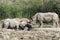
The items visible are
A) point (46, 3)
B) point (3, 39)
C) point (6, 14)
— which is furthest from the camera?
point (46, 3)

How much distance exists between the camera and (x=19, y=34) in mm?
8055

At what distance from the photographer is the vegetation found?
2941 cm

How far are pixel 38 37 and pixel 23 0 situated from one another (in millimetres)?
25513

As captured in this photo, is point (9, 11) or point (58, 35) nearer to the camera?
point (58, 35)

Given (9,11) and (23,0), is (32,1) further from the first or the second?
(9,11)

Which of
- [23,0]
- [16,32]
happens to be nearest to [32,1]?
[23,0]

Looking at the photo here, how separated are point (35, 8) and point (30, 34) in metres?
22.9

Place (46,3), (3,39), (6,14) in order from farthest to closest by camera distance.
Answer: (46,3) → (6,14) → (3,39)

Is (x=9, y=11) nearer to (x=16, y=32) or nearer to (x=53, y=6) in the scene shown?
(x=53, y=6)

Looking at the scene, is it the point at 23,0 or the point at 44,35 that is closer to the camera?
the point at 44,35

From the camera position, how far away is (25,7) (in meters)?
Result: 31.3

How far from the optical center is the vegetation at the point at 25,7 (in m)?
29.4

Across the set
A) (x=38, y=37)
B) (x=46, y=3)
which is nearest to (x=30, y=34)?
(x=38, y=37)

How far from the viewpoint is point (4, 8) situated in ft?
97.7
